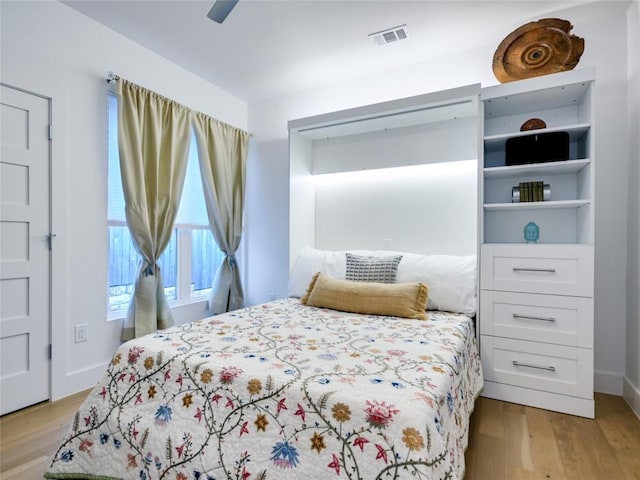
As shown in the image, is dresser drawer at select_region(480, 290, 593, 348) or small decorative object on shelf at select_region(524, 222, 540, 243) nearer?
dresser drawer at select_region(480, 290, 593, 348)

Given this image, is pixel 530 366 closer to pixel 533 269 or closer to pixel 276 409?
pixel 533 269

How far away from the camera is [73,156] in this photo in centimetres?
234

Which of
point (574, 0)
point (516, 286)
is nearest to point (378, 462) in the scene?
point (516, 286)

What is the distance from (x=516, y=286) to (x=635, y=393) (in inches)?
36.6

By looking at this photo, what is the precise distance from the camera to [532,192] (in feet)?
Answer: 7.68

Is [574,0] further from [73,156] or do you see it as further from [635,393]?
[73,156]

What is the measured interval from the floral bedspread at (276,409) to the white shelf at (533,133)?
1.39 metres

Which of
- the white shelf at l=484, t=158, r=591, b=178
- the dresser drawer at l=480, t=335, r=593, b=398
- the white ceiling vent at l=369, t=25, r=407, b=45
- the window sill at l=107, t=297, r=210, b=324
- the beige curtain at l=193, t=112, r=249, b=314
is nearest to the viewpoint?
the dresser drawer at l=480, t=335, r=593, b=398

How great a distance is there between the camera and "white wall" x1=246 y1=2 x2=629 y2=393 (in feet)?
7.64

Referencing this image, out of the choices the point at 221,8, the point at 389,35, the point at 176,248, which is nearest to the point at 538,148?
the point at 389,35

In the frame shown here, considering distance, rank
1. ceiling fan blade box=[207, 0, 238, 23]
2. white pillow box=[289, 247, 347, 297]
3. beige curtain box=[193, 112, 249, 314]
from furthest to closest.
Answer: beige curtain box=[193, 112, 249, 314]
white pillow box=[289, 247, 347, 297]
ceiling fan blade box=[207, 0, 238, 23]

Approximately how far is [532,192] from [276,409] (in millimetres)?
2187

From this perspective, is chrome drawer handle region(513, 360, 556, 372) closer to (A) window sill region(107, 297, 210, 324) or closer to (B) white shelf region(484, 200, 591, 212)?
(B) white shelf region(484, 200, 591, 212)

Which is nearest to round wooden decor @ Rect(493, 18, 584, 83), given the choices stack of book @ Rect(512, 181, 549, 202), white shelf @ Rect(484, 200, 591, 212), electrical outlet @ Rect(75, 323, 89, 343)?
stack of book @ Rect(512, 181, 549, 202)
